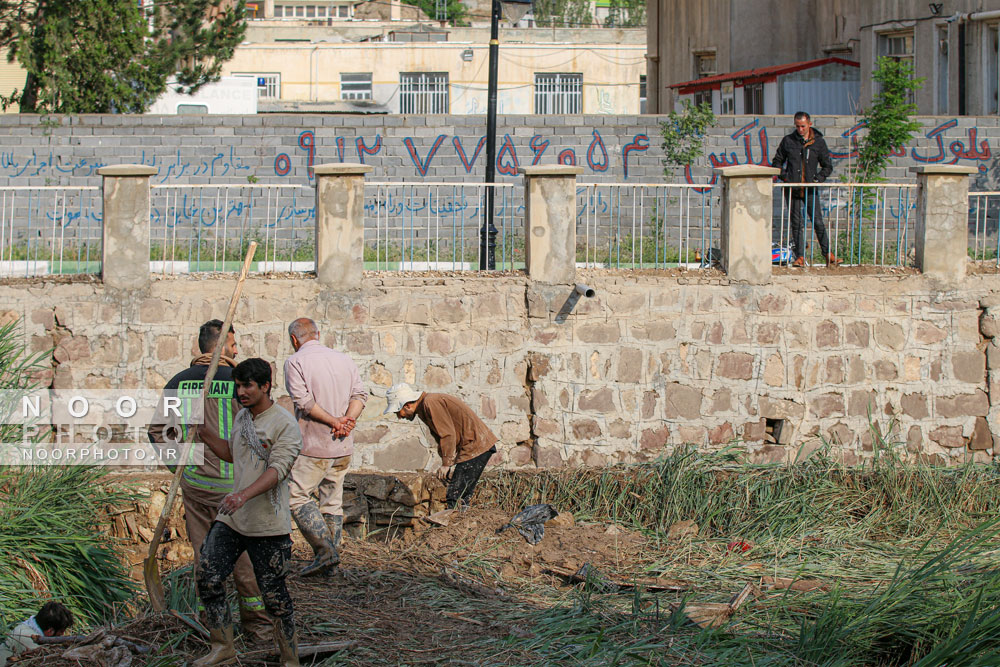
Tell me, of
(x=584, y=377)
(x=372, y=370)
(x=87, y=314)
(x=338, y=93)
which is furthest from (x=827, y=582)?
(x=338, y=93)

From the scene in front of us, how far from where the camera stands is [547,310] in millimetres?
10859

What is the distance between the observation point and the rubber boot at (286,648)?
5.81m

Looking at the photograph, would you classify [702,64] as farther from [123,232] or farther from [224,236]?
[123,232]

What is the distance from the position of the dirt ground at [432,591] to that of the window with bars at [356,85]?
28027 millimetres

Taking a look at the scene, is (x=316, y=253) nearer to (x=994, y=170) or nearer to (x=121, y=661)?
(x=121, y=661)

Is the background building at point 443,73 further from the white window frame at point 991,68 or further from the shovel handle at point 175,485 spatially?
Answer: the shovel handle at point 175,485

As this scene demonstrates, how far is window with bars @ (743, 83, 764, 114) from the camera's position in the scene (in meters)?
22.5

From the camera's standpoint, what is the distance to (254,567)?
19.1ft

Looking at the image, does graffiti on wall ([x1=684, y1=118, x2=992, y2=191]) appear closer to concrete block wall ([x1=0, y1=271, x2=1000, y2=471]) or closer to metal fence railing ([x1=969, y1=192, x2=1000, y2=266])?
metal fence railing ([x1=969, y1=192, x2=1000, y2=266])

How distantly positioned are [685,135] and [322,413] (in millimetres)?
10869

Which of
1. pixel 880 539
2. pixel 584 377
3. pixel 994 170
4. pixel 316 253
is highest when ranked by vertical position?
pixel 994 170

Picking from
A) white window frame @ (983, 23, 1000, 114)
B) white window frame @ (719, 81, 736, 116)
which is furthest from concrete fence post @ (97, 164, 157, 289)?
white window frame @ (719, 81, 736, 116)

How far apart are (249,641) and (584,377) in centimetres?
531

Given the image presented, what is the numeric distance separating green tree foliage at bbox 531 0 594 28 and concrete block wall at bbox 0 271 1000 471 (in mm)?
43609
